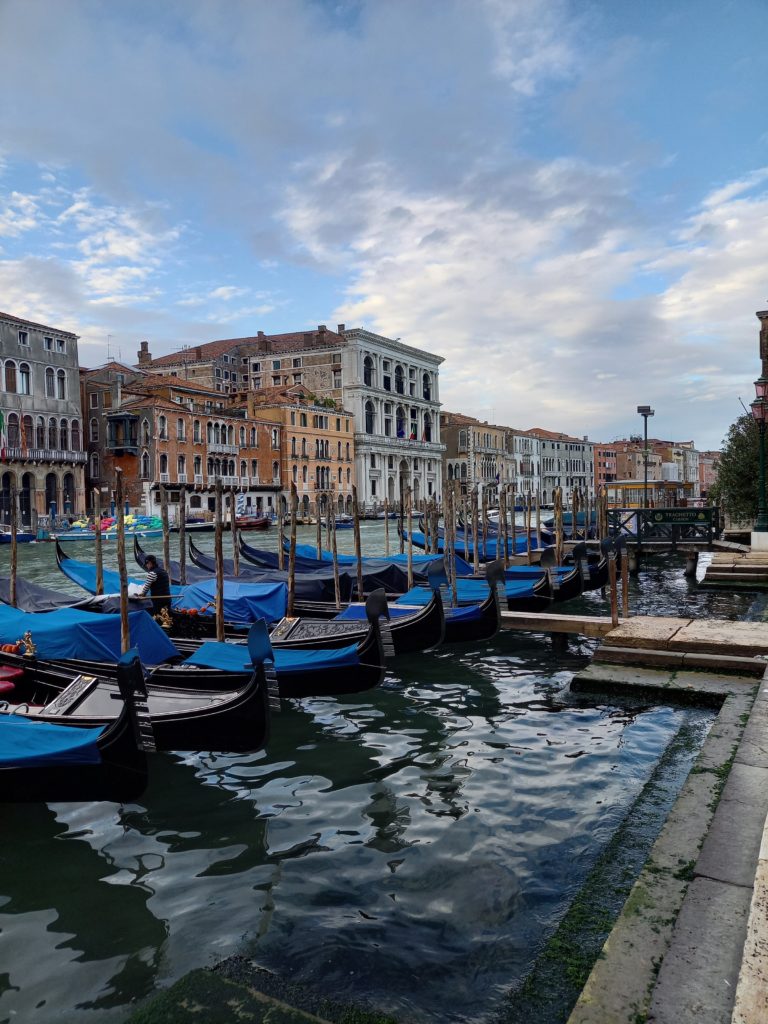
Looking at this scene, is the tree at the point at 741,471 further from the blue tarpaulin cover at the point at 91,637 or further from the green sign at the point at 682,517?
the blue tarpaulin cover at the point at 91,637

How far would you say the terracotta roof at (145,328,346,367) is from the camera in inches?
1750

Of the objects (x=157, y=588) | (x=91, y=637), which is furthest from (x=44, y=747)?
(x=157, y=588)

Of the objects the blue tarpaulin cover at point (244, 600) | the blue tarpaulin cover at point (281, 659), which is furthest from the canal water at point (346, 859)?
the blue tarpaulin cover at point (244, 600)

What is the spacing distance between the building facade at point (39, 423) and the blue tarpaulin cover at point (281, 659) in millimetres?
23732

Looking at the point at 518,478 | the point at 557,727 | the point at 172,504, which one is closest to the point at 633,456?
the point at 518,478

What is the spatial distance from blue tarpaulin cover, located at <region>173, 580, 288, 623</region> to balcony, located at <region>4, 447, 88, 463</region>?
2253 centimetres

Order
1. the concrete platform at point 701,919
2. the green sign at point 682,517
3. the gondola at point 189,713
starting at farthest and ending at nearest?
the green sign at point 682,517, the gondola at point 189,713, the concrete platform at point 701,919

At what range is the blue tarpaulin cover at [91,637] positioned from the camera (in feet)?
18.7

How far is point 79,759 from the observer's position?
12.0 feet

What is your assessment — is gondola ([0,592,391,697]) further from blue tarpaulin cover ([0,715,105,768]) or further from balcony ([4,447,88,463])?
balcony ([4,447,88,463])

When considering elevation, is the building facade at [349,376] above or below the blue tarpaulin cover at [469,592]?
above

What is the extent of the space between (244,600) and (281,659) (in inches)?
90.9

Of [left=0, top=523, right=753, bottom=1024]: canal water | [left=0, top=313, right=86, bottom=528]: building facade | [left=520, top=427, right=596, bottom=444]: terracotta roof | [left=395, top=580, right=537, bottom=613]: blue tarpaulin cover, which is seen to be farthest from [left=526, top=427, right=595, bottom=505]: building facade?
[left=0, top=523, right=753, bottom=1024]: canal water

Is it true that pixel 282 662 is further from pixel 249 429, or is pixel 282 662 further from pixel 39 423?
pixel 249 429
